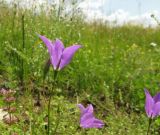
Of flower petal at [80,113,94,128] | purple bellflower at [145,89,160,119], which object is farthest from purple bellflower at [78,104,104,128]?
purple bellflower at [145,89,160,119]

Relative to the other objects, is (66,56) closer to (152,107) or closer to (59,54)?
(59,54)

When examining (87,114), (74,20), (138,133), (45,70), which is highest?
(74,20)

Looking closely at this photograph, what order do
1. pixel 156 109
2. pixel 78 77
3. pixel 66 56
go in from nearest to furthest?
pixel 66 56, pixel 156 109, pixel 78 77

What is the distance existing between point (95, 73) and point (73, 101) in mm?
765

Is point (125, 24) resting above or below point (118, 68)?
above

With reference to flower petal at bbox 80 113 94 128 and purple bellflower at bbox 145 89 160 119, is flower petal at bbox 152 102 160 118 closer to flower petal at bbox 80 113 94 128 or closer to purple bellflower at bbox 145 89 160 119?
purple bellflower at bbox 145 89 160 119

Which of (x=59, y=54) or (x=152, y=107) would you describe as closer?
(x=59, y=54)

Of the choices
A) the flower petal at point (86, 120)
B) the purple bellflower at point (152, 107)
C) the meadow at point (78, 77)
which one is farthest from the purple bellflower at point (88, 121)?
the meadow at point (78, 77)

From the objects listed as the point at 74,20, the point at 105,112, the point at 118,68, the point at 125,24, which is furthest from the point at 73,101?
the point at 125,24

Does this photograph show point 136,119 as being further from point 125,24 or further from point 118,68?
point 125,24

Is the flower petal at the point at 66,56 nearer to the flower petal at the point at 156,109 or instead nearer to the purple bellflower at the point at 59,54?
the purple bellflower at the point at 59,54

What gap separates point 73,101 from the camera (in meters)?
4.59

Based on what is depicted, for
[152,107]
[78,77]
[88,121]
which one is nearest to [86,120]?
[88,121]

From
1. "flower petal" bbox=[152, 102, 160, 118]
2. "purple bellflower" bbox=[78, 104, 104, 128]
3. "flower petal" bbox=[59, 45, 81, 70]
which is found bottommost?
"purple bellflower" bbox=[78, 104, 104, 128]
